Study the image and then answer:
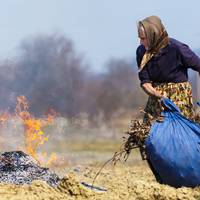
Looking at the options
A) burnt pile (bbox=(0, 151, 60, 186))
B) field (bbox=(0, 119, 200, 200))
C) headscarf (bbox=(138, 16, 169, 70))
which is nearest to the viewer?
field (bbox=(0, 119, 200, 200))

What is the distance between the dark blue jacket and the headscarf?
62 mm

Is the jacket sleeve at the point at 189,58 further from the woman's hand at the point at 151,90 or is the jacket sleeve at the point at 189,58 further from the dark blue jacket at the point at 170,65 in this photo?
the woman's hand at the point at 151,90

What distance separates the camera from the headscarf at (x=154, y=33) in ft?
22.9

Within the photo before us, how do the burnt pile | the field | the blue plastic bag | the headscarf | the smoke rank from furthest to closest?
the smoke < the burnt pile < the headscarf < the blue plastic bag < the field

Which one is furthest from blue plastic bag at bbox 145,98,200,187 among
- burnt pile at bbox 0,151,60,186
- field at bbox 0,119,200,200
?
burnt pile at bbox 0,151,60,186

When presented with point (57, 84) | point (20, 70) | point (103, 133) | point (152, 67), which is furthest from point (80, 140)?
point (152, 67)

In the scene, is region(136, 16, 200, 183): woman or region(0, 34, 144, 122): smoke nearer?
region(136, 16, 200, 183): woman

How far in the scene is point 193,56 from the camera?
7129 millimetres

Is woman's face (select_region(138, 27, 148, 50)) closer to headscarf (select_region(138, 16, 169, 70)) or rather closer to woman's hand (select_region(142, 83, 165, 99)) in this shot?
headscarf (select_region(138, 16, 169, 70))

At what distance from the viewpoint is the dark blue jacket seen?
→ 7160mm

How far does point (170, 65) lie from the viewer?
7.20 m

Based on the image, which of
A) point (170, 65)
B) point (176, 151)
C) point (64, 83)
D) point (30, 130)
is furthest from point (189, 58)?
point (64, 83)

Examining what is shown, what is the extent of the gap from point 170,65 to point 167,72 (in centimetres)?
7

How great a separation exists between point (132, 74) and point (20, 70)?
4.01 meters
